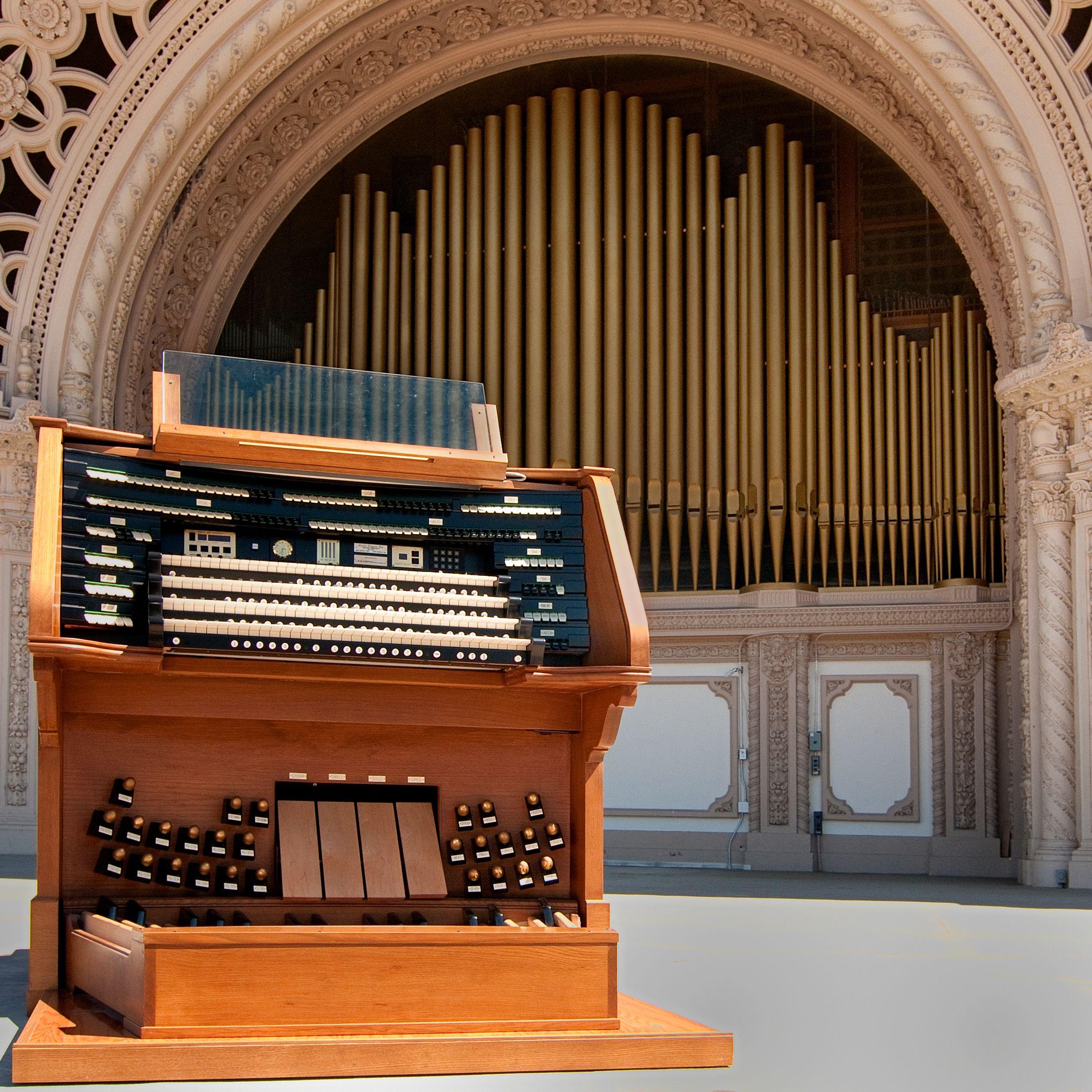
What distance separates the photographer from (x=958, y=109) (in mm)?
6645

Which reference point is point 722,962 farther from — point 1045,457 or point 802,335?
point 802,335

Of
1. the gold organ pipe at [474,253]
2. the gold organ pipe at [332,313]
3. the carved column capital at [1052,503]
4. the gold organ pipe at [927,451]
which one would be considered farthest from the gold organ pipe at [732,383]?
the gold organ pipe at [332,313]

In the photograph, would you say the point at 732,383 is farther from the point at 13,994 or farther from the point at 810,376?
the point at 13,994

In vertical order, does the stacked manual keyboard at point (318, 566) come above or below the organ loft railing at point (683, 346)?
below

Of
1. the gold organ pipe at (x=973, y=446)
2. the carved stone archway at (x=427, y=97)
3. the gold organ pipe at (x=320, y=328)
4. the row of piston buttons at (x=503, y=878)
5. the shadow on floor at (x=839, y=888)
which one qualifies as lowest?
the shadow on floor at (x=839, y=888)

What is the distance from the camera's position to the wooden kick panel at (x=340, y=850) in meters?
3.07

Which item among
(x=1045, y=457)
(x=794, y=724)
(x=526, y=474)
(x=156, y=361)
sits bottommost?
(x=794, y=724)

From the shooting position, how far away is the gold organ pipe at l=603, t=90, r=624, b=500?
25.9 feet

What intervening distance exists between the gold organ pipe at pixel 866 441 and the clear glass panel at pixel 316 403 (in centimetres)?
442

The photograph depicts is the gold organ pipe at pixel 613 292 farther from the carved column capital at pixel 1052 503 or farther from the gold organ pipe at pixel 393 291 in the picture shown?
the carved column capital at pixel 1052 503

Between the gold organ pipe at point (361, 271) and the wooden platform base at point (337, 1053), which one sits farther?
the gold organ pipe at point (361, 271)

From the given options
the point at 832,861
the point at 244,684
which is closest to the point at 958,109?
the point at 832,861

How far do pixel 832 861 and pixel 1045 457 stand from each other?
2406 mm

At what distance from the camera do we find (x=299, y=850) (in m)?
3.13
